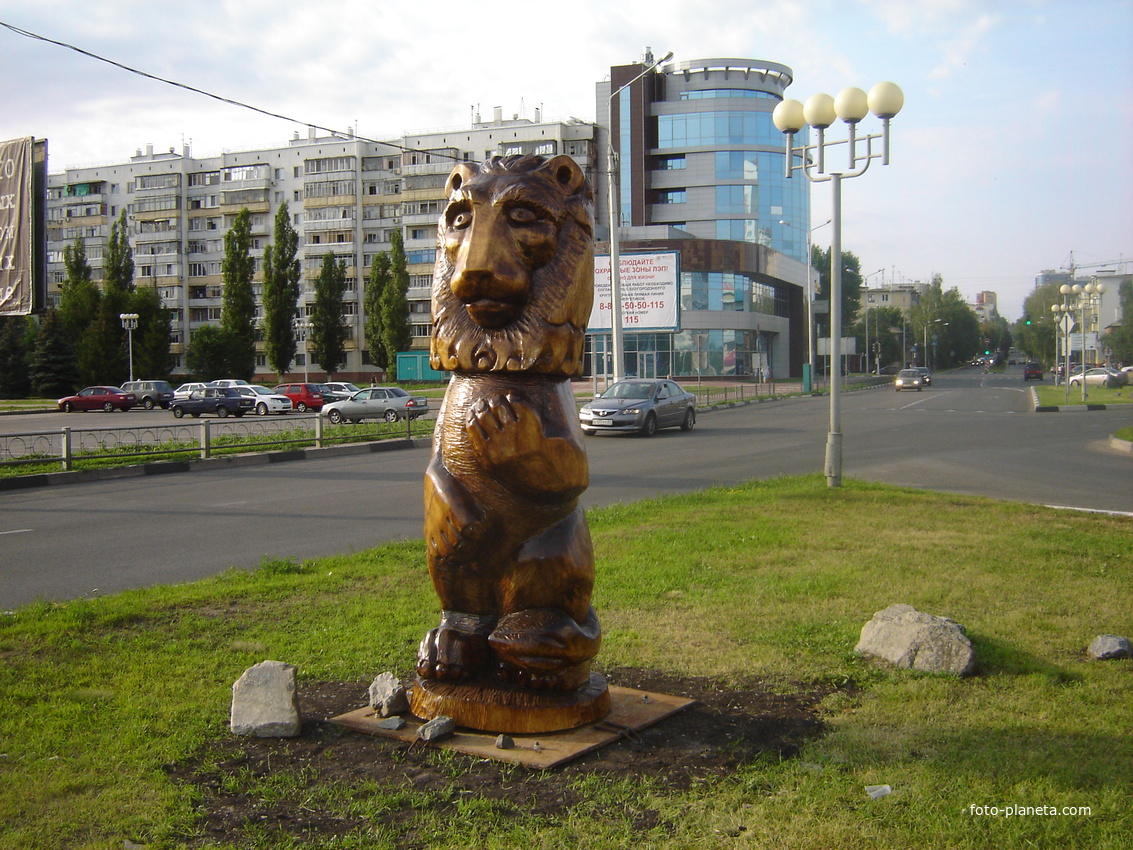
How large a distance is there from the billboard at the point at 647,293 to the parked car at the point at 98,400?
23.6m

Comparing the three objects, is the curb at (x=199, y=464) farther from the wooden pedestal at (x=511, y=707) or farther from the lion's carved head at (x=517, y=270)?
the lion's carved head at (x=517, y=270)

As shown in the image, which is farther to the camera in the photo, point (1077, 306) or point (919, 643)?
point (1077, 306)

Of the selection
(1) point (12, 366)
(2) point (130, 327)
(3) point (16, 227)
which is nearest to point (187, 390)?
(2) point (130, 327)

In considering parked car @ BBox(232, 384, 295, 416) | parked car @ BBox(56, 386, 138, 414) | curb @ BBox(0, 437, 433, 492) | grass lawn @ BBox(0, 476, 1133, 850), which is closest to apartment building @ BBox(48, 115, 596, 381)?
parked car @ BBox(56, 386, 138, 414)

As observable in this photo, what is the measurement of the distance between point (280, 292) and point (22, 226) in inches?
1973

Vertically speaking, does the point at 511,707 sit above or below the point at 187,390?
below

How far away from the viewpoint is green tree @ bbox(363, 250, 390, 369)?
2340 inches

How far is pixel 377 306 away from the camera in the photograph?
60.0m

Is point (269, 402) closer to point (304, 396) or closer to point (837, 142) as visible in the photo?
point (304, 396)

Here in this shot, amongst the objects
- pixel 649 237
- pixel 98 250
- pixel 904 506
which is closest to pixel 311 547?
pixel 904 506

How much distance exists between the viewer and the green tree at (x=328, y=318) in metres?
57.7

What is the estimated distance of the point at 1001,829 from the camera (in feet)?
9.66

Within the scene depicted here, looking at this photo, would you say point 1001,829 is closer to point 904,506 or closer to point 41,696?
point 41,696

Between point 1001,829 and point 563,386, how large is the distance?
2.20 metres
